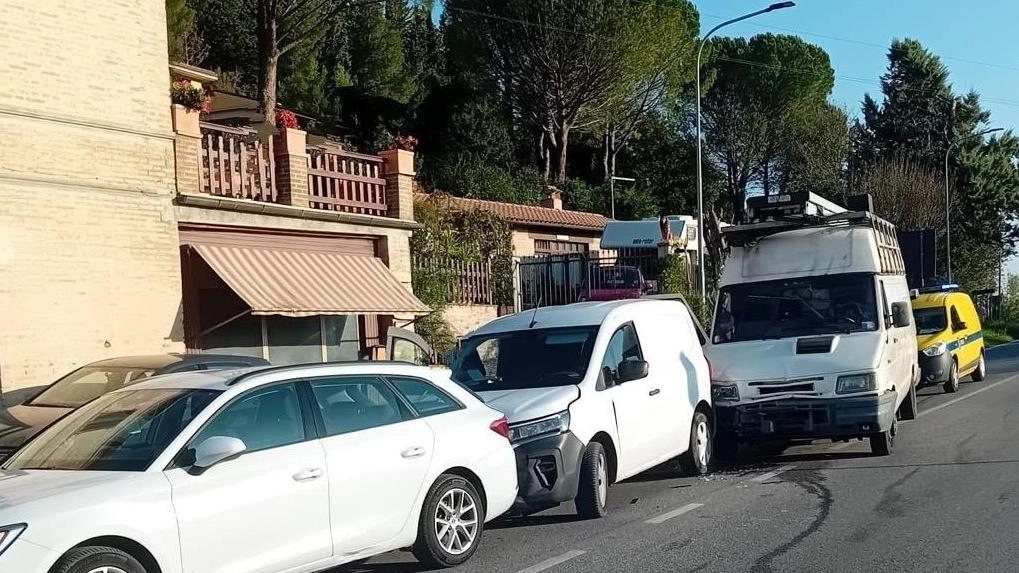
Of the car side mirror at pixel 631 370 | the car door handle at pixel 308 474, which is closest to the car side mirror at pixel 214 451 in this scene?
the car door handle at pixel 308 474

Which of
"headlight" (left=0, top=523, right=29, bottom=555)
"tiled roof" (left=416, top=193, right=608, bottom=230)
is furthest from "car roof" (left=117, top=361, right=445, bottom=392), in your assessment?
"tiled roof" (left=416, top=193, right=608, bottom=230)

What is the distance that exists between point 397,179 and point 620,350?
9.13m

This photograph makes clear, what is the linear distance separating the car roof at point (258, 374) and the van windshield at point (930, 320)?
44.7 feet

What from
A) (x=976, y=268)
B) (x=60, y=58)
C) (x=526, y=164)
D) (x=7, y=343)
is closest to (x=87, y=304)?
(x=7, y=343)

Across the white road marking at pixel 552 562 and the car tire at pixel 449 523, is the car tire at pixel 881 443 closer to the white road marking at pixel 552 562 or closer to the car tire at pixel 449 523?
the white road marking at pixel 552 562

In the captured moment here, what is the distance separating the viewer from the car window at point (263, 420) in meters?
5.90

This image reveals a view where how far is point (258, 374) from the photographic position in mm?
6258

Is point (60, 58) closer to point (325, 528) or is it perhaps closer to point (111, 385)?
point (111, 385)

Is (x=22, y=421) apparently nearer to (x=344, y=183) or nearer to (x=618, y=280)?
(x=344, y=183)

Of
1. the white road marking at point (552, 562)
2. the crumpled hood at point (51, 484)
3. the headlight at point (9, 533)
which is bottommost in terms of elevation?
the white road marking at point (552, 562)

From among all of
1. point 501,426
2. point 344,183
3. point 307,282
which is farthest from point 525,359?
point 344,183

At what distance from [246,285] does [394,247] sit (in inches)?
169

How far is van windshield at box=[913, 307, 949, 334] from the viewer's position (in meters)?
17.9

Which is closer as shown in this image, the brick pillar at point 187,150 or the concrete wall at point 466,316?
the brick pillar at point 187,150
